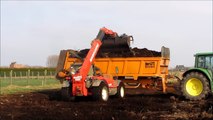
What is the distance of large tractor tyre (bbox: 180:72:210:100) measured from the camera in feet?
54.1

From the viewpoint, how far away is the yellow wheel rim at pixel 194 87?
16.8 meters

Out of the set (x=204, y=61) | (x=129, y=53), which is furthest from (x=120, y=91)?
(x=204, y=61)

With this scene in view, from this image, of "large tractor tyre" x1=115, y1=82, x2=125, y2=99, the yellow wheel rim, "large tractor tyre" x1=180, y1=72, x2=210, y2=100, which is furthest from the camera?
"large tractor tyre" x1=115, y1=82, x2=125, y2=99

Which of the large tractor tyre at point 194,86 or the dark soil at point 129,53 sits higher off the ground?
the dark soil at point 129,53

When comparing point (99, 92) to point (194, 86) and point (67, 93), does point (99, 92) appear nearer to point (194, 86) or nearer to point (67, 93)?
point (67, 93)

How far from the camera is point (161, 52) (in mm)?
19453

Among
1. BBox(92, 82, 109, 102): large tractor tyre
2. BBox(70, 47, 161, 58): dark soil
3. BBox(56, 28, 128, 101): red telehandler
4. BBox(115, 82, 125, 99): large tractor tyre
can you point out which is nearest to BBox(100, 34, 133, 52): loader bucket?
BBox(70, 47, 161, 58): dark soil

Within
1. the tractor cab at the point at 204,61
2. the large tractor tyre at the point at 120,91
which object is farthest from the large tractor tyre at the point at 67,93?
the tractor cab at the point at 204,61

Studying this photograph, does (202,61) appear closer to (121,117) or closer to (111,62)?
(111,62)

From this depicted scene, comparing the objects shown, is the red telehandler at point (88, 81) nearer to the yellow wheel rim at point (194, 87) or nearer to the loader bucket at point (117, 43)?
the loader bucket at point (117, 43)

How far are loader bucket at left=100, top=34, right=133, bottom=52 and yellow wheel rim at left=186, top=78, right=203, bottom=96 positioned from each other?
4.03m

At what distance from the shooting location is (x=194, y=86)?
1688 cm

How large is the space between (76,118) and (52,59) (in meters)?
156

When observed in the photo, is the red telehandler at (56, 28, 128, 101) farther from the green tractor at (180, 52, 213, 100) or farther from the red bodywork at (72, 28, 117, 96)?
the green tractor at (180, 52, 213, 100)
